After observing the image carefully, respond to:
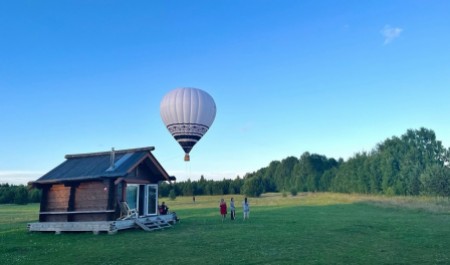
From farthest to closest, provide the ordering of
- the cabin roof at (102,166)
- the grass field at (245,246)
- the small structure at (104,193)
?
the cabin roof at (102,166), the small structure at (104,193), the grass field at (245,246)

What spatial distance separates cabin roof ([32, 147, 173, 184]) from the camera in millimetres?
24761

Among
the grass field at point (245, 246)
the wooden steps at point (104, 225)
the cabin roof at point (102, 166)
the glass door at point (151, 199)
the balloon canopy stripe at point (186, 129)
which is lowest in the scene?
the grass field at point (245, 246)

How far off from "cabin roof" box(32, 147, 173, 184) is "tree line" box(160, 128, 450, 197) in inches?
1871

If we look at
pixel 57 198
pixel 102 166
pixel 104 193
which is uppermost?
pixel 102 166

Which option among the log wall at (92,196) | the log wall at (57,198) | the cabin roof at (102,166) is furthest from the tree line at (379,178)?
the log wall at (92,196)

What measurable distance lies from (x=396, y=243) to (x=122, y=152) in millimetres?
18869

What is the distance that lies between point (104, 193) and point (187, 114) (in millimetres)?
9381

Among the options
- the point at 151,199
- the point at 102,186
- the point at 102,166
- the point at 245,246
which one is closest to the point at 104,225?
the point at 102,186

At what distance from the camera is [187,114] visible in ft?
100

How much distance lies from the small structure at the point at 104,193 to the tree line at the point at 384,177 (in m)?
47.6

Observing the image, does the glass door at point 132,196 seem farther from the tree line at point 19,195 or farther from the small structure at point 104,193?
the tree line at point 19,195

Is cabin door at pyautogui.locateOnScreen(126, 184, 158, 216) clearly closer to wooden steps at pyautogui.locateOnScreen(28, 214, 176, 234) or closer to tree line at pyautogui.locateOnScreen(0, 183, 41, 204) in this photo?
wooden steps at pyautogui.locateOnScreen(28, 214, 176, 234)

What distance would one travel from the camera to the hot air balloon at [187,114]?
30609mm

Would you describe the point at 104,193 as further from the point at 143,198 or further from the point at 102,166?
the point at 143,198
